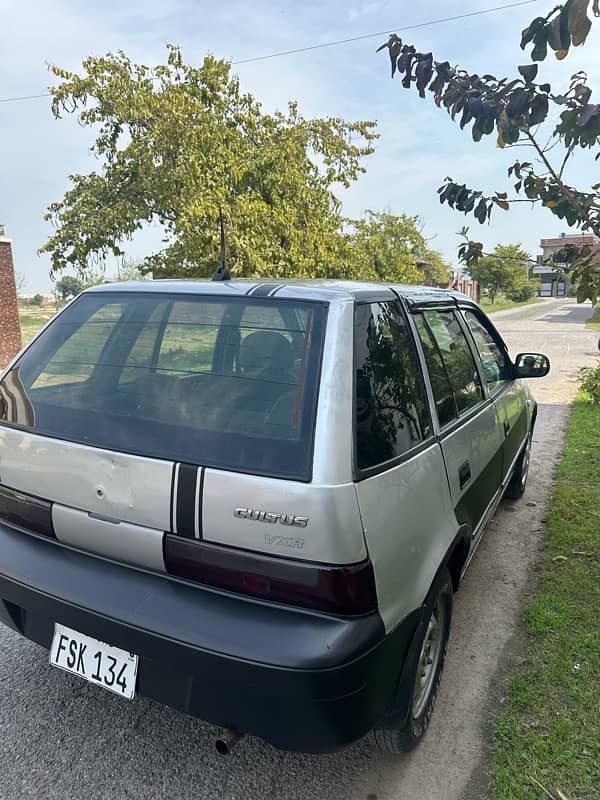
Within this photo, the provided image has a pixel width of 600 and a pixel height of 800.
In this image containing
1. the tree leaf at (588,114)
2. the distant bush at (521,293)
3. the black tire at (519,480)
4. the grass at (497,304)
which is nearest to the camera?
the tree leaf at (588,114)

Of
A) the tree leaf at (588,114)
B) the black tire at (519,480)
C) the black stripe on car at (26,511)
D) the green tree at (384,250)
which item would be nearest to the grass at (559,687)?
the black tire at (519,480)

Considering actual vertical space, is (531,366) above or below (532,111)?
below

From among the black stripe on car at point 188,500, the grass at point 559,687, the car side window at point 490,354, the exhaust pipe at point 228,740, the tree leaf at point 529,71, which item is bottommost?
the grass at point 559,687

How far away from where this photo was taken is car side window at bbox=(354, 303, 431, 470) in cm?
172

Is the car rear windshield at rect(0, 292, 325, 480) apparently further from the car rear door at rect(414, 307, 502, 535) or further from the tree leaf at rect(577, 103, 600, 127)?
the tree leaf at rect(577, 103, 600, 127)

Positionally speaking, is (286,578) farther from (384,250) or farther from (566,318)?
(566,318)

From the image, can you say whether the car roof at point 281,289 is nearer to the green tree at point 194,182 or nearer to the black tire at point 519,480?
the black tire at point 519,480

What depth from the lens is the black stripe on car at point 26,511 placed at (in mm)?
1961

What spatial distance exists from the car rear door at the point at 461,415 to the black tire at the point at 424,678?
359 mm

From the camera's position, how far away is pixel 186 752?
206cm

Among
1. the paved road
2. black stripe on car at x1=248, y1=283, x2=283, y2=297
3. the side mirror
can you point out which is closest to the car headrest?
black stripe on car at x1=248, y1=283, x2=283, y2=297

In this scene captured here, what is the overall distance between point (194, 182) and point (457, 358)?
24.5ft

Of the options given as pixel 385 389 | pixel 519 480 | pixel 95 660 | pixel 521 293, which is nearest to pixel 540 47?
pixel 385 389

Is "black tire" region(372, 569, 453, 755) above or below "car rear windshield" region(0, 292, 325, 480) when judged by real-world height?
below
